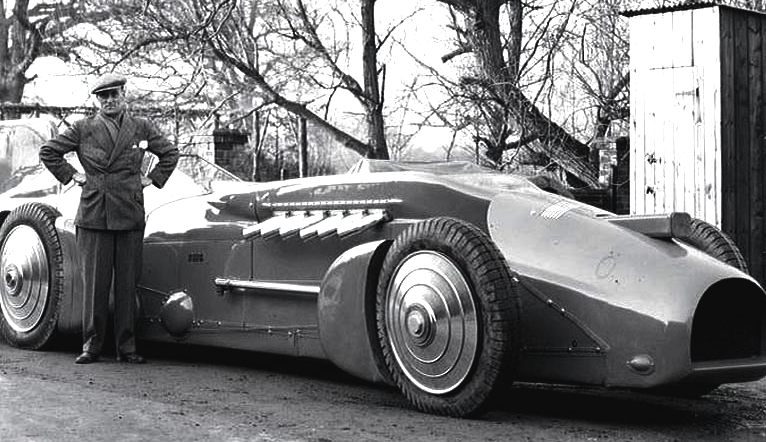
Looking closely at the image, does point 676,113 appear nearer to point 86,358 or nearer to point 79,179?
point 79,179

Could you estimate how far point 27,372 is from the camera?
7.14 metres

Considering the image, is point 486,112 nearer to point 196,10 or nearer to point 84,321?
point 196,10

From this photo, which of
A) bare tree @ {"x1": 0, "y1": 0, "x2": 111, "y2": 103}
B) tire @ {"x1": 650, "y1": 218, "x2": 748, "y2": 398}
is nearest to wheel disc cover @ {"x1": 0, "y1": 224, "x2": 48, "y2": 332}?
tire @ {"x1": 650, "y1": 218, "x2": 748, "y2": 398}

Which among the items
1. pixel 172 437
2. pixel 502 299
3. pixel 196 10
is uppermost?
pixel 196 10

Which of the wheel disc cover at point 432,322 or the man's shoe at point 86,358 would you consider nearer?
the wheel disc cover at point 432,322

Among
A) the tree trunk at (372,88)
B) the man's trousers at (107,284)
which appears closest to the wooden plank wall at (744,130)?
the man's trousers at (107,284)

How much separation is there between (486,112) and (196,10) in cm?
369

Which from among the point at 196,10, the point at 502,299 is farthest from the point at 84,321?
the point at 196,10

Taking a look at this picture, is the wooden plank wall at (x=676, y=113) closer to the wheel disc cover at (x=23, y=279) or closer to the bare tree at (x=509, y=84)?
the bare tree at (x=509, y=84)

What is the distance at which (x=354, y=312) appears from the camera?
20.1 feet

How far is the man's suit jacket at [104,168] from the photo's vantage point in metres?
7.73

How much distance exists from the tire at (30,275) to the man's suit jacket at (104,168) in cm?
49

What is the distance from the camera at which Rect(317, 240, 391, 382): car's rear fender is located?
19.9ft

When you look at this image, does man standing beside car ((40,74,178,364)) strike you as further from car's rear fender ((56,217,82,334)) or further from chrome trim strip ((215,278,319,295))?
chrome trim strip ((215,278,319,295))
